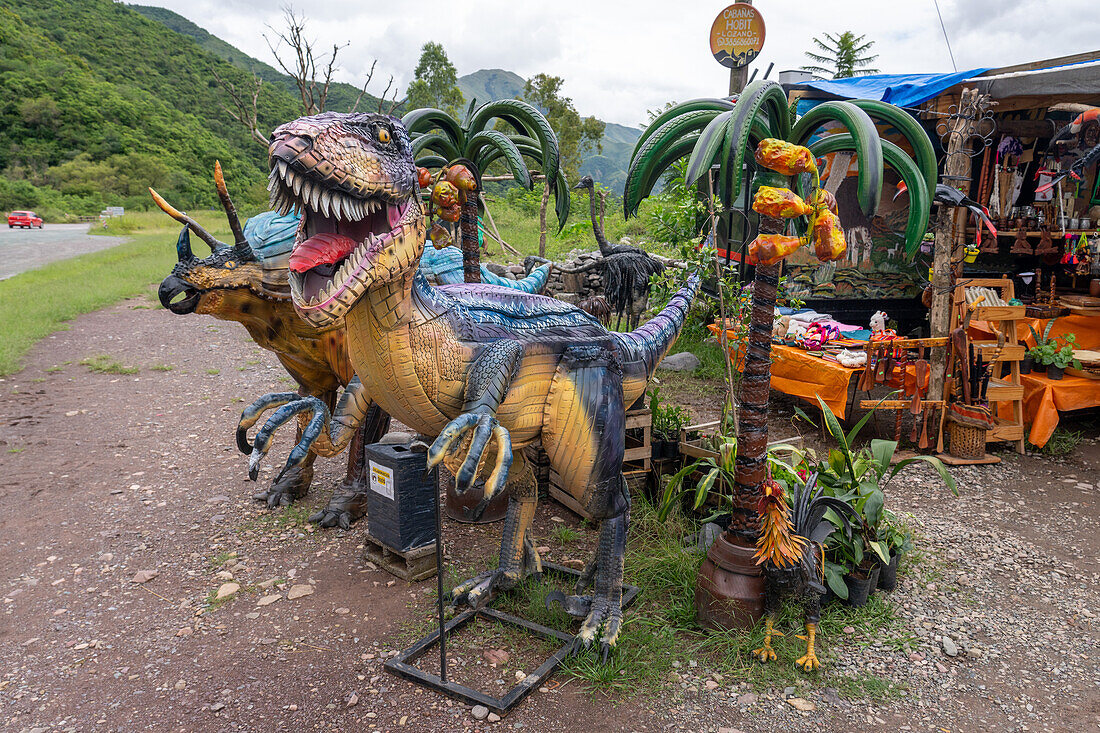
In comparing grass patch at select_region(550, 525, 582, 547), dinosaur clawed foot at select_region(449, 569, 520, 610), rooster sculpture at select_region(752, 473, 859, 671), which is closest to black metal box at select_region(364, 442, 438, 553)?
dinosaur clawed foot at select_region(449, 569, 520, 610)

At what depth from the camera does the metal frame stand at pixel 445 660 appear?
2.54m

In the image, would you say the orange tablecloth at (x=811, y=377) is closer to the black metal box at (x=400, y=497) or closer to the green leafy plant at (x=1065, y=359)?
the green leafy plant at (x=1065, y=359)

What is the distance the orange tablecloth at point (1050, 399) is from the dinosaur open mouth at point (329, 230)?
5.47 meters

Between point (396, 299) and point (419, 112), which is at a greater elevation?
point (419, 112)

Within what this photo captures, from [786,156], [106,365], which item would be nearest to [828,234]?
[786,156]

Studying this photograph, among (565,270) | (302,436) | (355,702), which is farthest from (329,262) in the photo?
(565,270)

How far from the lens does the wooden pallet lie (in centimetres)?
352

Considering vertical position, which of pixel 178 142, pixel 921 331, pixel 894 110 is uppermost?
pixel 178 142

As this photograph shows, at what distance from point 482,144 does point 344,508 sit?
8.28 ft

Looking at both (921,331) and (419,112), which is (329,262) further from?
(921,331)

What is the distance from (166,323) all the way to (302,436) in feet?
34.3

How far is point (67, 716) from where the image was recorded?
258cm

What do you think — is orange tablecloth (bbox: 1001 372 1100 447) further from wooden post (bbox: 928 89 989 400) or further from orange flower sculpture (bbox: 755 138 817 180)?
orange flower sculpture (bbox: 755 138 817 180)

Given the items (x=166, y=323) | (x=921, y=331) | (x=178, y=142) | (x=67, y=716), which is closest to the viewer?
(x=67, y=716)
